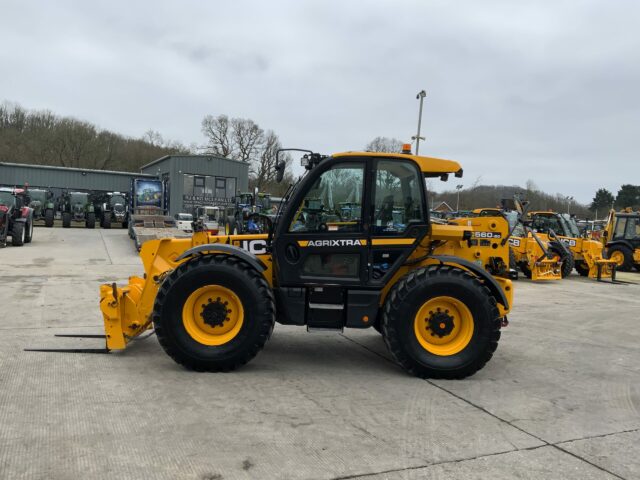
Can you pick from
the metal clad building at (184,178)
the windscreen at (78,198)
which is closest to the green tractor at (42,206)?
the windscreen at (78,198)

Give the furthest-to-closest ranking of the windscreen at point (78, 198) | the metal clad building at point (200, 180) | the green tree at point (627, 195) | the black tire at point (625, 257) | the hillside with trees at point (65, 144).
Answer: the green tree at point (627, 195)
the hillside with trees at point (65, 144)
the metal clad building at point (200, 180)
the windscreen at point (78, 198)
the black tire at point (625, 257)

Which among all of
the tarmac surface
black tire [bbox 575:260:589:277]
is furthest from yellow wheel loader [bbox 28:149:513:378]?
black tire [bbox 575:260:589:277]

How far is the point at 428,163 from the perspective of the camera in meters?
5.22

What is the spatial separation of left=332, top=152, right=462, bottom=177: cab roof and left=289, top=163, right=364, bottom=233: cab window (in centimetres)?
11

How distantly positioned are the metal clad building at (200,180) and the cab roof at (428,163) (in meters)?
28.5

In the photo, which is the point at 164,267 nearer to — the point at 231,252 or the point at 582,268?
the point at 231,252

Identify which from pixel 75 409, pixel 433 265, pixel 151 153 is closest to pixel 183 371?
pixel 75 409

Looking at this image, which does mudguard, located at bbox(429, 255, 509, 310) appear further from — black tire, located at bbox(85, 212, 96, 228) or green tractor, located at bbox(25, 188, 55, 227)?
black tire, located at bbox(85, 212, 96, 228)

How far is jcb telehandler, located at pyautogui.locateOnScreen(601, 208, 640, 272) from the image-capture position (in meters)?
18.4

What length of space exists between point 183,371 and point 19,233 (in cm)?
1484

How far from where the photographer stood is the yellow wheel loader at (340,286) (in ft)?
15.6

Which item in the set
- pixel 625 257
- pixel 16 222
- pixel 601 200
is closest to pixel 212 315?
pixel 16 222

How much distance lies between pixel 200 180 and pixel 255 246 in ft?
94.1

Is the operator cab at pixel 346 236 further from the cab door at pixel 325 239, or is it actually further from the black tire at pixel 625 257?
the black tire at pixel 625 257
